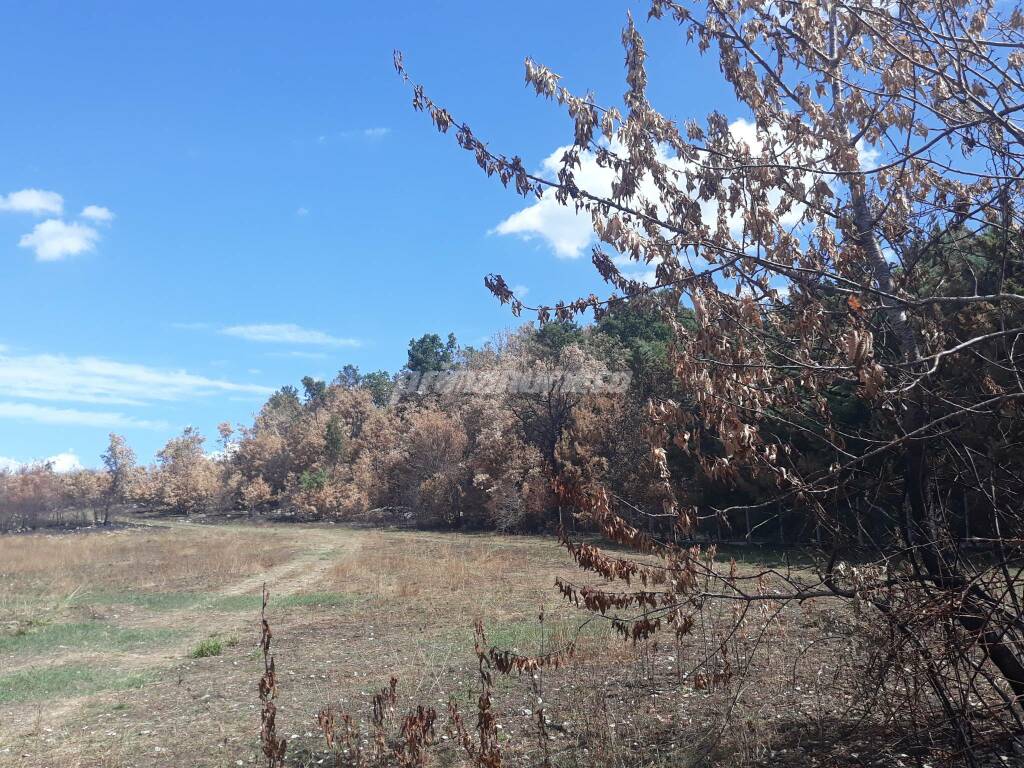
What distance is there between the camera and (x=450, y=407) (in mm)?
52125

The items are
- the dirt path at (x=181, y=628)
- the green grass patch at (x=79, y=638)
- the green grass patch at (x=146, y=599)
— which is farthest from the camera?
the green grass patch at (x=146, y=599)

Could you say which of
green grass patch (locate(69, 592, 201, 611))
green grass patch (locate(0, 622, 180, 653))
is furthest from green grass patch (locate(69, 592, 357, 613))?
green grass patch (locate(0, 622, 180, 653))

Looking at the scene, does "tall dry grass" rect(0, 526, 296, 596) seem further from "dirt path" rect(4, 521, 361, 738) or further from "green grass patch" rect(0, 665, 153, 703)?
"green grass patch" rect(0, 665, 153, 703)

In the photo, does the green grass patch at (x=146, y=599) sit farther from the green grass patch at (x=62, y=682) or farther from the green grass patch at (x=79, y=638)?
the green grass patch at (x=62, y=682)

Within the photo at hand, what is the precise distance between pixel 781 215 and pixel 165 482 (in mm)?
86244

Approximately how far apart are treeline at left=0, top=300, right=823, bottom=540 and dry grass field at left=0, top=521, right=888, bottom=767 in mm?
2088

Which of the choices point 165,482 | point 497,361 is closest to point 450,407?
point 497,361

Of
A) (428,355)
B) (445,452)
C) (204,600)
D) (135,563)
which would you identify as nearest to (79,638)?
(204,600)

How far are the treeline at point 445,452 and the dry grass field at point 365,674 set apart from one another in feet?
6.85

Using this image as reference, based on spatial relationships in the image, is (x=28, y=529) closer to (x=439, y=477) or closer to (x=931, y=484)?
(x=439, y=477)

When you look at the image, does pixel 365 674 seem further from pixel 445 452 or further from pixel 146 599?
pixel 445 452

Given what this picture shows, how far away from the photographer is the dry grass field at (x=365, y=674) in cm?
557

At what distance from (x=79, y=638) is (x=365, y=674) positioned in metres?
7.42

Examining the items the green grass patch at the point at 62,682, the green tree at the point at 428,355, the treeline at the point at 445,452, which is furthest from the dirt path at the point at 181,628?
the green tree at the point at 428,355
